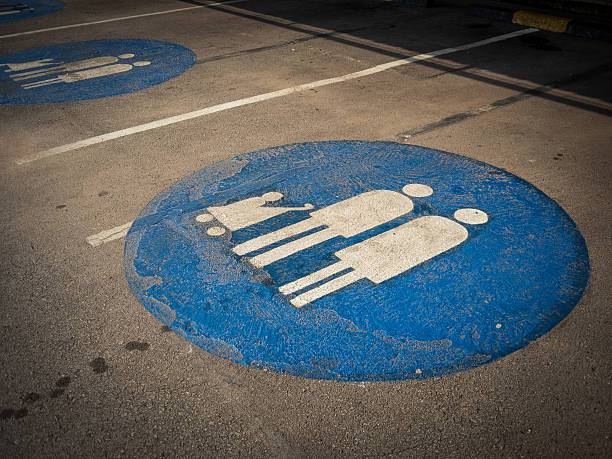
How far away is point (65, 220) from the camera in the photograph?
4.40m

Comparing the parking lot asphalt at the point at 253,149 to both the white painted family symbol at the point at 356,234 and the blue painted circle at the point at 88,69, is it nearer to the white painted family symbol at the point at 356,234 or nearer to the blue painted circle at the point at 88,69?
the blue painted circle at the point at 88,69

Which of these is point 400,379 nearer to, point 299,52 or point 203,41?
point 299,52

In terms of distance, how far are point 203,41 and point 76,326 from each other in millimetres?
7400

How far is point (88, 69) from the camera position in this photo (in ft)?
26.4

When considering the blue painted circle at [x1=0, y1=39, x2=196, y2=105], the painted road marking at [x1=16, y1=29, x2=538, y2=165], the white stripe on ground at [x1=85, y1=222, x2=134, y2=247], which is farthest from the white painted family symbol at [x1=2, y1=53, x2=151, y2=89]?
the white stripe on ground at [x1=85, y1=222, x2=134, y2=247]

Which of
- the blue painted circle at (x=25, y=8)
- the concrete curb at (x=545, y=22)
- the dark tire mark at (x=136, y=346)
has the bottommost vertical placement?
the dark tire mark at (x=136, y=346)

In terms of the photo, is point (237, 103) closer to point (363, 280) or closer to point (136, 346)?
point (363, 280)

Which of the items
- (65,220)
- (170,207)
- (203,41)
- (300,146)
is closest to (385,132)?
(300,146)

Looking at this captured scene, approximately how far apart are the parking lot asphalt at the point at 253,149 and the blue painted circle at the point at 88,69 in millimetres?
300

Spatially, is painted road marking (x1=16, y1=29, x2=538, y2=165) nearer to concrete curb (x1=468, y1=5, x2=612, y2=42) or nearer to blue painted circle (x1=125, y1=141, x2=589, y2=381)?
concrete curb (x1=468, y1=5, x2=612, y2=42)

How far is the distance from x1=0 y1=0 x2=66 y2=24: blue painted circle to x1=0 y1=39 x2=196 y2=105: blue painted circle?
3464 millimetres

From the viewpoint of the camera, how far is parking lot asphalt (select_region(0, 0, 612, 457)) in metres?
2.64

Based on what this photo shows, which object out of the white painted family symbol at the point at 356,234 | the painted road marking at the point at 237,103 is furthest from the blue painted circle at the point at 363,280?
the painted road marking at the point at 237,103

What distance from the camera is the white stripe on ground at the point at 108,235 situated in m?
4.12
